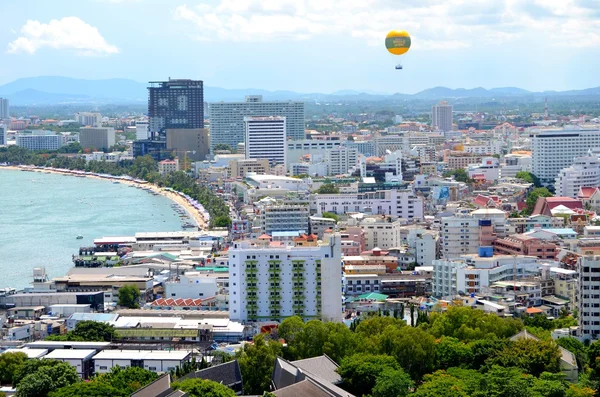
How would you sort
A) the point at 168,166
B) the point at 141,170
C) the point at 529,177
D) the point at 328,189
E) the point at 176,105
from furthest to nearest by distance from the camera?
the point at 176,105 → the point at 141,170 → the point at 168,166 → the point at 529,177 → the point at 328,189

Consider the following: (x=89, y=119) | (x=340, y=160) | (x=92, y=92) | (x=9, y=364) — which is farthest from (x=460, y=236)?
(x=92, y=92)

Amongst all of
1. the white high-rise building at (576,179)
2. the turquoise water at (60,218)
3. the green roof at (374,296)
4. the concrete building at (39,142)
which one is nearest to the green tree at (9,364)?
the green roof at (374,296)

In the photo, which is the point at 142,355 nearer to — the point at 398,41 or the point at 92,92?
the point at 398,41

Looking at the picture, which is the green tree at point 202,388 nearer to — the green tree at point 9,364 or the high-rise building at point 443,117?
the green tree at point 9,364

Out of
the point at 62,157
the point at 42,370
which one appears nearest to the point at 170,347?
the point at 42,370

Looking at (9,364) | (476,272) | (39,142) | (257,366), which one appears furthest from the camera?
(39,142)

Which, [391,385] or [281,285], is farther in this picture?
[281,285]

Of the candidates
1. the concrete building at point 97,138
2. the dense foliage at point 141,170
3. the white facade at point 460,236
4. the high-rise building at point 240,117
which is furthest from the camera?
the concrete building at point 97,138
